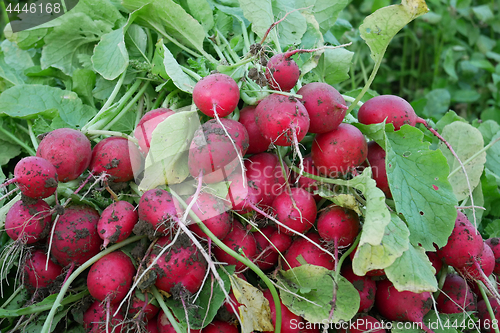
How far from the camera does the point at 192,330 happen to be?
1.05m

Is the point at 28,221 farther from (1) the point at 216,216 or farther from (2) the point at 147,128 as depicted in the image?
(1) the point at 216,216

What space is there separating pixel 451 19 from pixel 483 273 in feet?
8.22

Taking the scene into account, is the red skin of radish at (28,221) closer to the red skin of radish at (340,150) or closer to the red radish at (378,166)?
the red skin of radish at (340,150)

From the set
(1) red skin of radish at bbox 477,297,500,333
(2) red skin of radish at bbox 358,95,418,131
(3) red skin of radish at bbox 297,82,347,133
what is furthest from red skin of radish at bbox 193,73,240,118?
(1) red skin of radish at bbox 477,297,500,333

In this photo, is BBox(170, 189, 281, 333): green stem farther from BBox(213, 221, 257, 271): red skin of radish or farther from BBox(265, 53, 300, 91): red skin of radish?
BBox(265, 53, 300, 91): red skin of radish

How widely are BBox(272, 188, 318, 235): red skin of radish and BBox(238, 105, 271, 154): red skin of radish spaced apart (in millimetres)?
184

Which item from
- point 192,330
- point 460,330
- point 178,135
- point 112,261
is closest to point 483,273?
point 460,330

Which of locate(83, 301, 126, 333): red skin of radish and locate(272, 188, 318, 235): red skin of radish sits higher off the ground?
locate(272, 188, 318, 235): red skin of radish

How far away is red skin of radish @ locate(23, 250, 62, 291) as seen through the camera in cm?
109

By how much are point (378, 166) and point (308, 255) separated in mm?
391

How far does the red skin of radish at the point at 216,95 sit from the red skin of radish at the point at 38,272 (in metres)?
0.70

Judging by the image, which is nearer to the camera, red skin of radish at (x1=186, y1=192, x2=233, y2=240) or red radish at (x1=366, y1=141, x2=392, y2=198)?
red skin of radish at (x1=186, y1=192, x2=233, y2=240)

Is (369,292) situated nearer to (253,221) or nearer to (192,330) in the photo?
(253,221)

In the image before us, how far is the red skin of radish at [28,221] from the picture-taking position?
1041 mm
